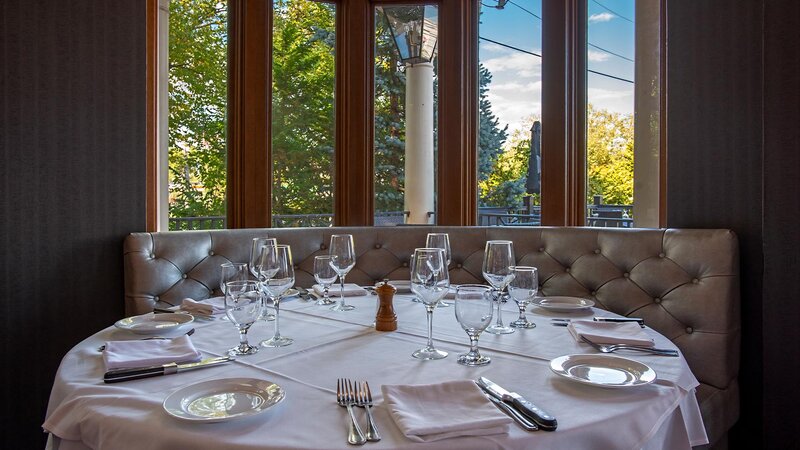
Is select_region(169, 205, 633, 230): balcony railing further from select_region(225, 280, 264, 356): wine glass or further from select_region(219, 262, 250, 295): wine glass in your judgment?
select_region(225, 280, 264, 356): wine glass

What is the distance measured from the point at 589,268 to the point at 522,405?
5.63ft

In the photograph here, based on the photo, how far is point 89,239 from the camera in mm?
2322

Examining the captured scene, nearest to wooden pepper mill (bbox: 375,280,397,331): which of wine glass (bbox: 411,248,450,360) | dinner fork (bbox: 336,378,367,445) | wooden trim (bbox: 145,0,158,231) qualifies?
wine glass (bbox: 411,248,450,360)

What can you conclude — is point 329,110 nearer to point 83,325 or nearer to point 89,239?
point 89,239

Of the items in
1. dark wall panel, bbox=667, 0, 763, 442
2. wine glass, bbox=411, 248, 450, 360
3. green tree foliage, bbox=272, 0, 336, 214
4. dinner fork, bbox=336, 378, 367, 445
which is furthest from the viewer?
green tree foliage, bbox=272, 0, 336, 214

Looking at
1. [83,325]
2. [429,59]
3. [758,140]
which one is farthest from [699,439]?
[429,59]

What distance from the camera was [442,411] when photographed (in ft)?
2.77

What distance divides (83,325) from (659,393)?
236cm

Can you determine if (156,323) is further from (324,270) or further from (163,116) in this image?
(163,116)

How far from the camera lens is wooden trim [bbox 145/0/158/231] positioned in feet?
8.54

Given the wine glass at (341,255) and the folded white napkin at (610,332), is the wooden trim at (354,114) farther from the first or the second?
the folded white napkin at (610,332)

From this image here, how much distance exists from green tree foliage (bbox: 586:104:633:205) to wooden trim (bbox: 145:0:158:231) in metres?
2.39

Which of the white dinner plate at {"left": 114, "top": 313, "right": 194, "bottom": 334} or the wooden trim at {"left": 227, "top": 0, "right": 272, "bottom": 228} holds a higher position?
the wooden trim at {"left": 227, "top": 0, "right": 272, "bottom": 228}

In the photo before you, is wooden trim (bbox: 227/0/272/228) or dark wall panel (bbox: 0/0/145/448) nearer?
dark wall panel (bbox: 0/0/145/448)
